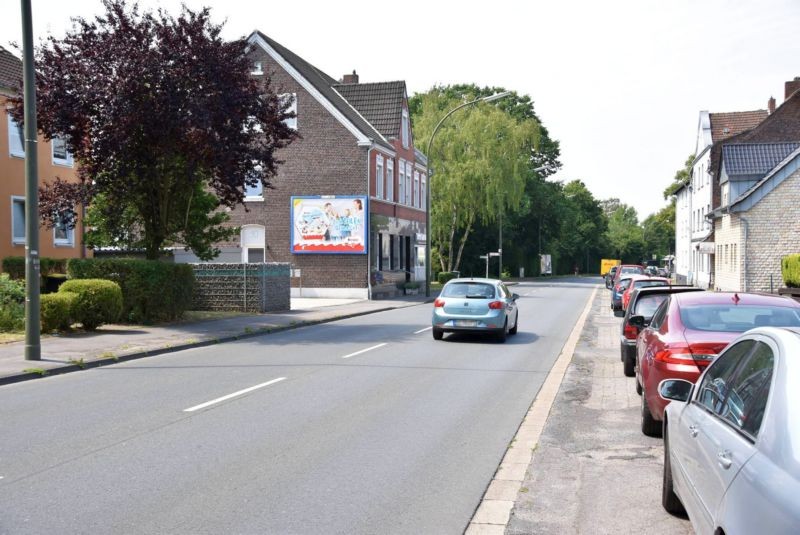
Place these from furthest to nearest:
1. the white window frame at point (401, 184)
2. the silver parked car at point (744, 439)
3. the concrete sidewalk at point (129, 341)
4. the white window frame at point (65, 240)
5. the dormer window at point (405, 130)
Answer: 1. the dormer window at point (405, 130)
2. the white window frame at point (401, 184)
3. the white window frame at point (65, 240)
4. the concrete sidewalk at point (129, 341)
5. the silver parked car at point (744, 439)

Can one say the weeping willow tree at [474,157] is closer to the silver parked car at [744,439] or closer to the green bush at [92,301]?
the green bush at [92,301]

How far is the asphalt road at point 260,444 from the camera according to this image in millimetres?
5383

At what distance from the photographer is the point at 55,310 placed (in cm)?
1738

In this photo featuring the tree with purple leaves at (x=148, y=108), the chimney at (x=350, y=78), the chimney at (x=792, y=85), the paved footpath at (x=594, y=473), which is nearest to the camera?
the paved footpath at (x=594, y=473)

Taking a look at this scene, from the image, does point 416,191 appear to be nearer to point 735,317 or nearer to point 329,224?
point 329,224

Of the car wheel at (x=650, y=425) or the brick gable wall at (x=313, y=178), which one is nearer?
the car wheel at (x=650, y=425)

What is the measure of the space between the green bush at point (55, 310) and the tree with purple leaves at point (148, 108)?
4.51 metres

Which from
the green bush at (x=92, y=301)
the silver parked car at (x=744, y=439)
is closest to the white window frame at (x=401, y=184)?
the green bush at (x=92, y=301)

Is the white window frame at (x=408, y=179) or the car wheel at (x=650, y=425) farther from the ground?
the white window frame at (x=408, y=179)

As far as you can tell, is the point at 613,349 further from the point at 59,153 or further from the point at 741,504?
the point at 59,153

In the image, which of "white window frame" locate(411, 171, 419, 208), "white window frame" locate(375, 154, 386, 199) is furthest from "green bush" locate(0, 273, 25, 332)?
"white window frame" locate(411, 171, 419, 208)

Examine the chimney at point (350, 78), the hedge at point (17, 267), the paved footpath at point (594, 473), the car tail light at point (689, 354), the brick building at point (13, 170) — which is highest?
the chimney at point (350, 78)

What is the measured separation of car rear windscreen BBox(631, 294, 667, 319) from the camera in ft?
44.3

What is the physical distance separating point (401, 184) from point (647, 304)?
32165 millimetres
